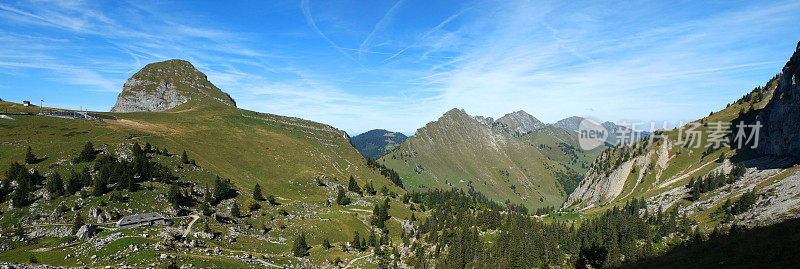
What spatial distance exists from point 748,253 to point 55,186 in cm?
13103

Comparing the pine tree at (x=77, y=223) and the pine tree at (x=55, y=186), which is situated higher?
the pine tree at (x=55, y=186)

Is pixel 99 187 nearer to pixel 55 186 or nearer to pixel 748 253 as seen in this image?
pixel 55 186

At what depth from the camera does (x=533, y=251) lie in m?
108

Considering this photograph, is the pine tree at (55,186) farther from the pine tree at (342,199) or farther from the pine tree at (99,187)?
the pine tree at (342,199)

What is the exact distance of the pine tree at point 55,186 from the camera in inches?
3108

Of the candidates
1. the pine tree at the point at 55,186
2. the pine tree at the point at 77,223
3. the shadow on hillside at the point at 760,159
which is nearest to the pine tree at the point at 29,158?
the pine tree at the point at 55,186

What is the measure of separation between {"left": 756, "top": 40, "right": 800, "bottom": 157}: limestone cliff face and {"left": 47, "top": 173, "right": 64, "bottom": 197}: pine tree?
989ft

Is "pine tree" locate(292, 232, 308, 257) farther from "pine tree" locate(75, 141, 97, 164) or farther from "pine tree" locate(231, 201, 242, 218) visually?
"pine tree" locate(75, 141, 97, 164)

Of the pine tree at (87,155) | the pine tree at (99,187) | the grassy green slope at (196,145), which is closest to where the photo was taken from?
the pine tree at (99,187)

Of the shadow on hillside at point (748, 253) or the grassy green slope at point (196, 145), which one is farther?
the grassy green slope at point (196, 145)

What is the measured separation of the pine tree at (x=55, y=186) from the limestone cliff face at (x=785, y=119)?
30136 cm

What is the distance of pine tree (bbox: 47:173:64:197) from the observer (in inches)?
3108

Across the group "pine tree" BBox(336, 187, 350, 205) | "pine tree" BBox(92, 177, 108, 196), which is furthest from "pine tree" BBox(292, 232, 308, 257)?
"pine tree" BBox(92, 177, 108, 196)

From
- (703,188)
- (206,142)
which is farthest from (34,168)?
(703,188)
